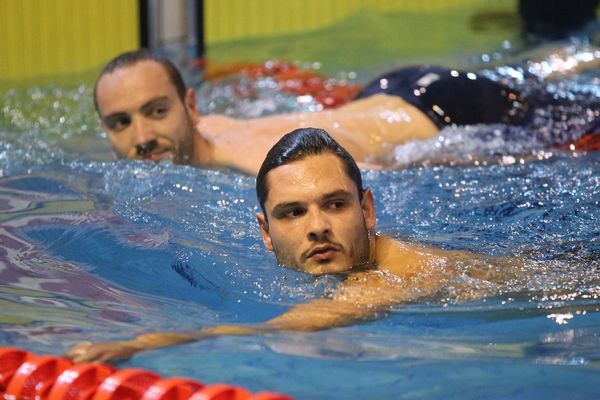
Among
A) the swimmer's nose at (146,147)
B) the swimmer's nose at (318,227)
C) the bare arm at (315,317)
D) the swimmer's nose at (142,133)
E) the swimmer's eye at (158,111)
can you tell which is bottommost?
the bare arm at (315,317)

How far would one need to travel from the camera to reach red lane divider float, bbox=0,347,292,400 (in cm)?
204

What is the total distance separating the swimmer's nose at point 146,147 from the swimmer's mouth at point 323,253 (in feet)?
4.62

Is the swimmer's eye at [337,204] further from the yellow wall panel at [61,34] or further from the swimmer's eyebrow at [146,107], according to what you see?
the yellow wall panel at [61,34]

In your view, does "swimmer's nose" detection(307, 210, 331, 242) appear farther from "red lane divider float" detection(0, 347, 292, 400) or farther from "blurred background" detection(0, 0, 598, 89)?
"blurred background" detection(0, 0, 598, 89)

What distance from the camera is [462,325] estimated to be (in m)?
2.46

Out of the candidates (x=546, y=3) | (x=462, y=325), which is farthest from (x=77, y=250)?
(x=546, y=3)

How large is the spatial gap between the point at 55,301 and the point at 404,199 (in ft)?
4.38

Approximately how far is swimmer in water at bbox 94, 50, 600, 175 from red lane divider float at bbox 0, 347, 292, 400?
1.69 metres

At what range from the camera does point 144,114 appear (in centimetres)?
388

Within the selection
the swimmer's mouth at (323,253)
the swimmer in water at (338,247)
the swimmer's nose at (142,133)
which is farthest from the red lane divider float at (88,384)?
the swimmer's nose at (142,133)

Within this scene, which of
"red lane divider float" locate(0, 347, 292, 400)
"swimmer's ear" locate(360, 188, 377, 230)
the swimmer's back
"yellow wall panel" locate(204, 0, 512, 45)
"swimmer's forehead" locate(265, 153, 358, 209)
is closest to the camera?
"red lane divider float" locate(0, 347, 292, 400)

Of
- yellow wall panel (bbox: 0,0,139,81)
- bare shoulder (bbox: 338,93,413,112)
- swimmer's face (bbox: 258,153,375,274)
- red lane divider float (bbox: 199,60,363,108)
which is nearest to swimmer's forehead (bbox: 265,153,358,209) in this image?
swimmer's face (bbox: 258,153,375,274)

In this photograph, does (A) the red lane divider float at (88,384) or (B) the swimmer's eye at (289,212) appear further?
(B) the swimmer's eye at (289,212)

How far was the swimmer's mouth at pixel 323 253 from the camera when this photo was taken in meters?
2.62
